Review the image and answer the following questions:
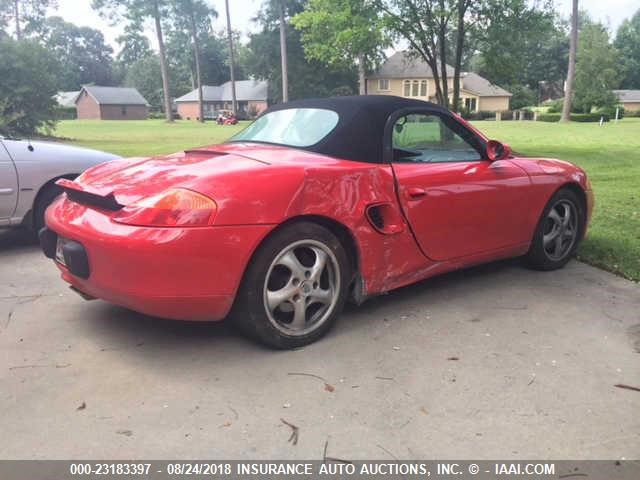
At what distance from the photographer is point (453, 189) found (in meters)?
3.87

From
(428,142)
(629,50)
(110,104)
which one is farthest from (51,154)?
(629,50)

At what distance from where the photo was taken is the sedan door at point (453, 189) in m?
3.71

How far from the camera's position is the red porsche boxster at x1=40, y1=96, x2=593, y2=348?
290 centimetres

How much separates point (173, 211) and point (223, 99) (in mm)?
89546

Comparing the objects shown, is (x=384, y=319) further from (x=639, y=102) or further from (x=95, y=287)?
(x=639, y=102)

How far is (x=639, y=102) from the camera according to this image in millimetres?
80812

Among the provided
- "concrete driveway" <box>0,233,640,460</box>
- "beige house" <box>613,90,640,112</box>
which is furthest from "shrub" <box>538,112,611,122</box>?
"concrete driveway" <box>0,233,640,460</box>

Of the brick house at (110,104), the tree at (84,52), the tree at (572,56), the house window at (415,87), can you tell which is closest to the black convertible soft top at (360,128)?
the tree at (572,56)

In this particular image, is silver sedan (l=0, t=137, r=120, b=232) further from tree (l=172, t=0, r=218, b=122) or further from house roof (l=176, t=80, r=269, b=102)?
house roof (l=176, t=80, r=269, b=102)

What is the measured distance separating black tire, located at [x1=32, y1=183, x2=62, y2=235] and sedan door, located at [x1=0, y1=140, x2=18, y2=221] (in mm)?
202

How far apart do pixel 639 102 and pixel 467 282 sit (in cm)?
8990

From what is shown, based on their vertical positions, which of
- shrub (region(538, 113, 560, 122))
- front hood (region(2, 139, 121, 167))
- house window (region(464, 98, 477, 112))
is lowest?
shrub (region(538, 113, 560, 122))

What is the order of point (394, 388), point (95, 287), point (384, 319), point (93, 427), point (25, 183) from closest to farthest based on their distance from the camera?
1. point (93, 427)
2. point (394, 388)
3. point (95, 287)
4. point (384, 319)
5. point (25, 183)
